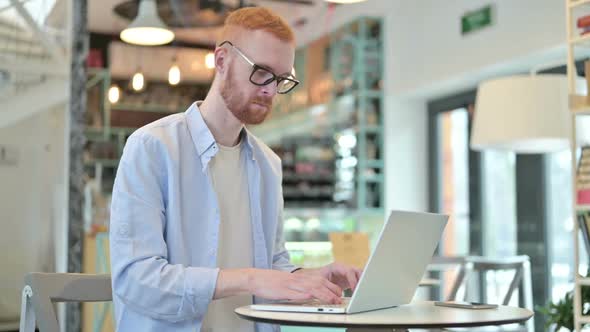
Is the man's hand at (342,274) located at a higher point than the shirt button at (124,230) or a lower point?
lower

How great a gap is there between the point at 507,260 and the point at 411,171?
3.89m

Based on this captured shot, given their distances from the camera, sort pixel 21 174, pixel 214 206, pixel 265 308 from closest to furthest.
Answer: pixel 265 308 → pixel 214 206 → pixel 21 174

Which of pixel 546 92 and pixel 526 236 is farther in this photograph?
pixel 526 236

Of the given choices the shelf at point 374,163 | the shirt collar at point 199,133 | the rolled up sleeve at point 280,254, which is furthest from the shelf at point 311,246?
the shirt collar at point 199,133

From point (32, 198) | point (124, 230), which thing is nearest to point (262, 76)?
point (124, 230)

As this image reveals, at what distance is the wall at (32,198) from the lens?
4125 millimetres

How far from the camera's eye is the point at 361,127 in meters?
8.13

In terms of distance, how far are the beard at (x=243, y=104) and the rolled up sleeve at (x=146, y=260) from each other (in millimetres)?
246

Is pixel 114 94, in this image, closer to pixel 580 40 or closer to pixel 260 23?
pixel 580 40

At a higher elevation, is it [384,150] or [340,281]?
[384,150]

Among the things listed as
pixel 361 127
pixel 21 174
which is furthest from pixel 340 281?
pixel 361 127

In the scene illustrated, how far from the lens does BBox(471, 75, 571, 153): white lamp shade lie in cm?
437

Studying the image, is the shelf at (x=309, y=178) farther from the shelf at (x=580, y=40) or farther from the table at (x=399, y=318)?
the table at (x=399, y=318)

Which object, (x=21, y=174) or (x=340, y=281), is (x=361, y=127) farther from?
(x=340, y=281)
